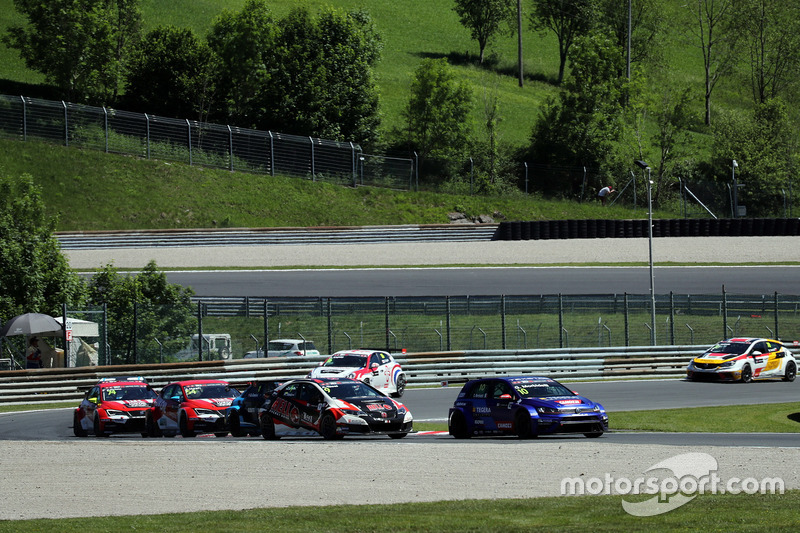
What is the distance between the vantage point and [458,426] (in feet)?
61.5

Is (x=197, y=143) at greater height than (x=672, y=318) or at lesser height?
greater

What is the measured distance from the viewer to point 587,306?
32812mm

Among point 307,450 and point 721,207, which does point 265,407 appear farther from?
point 721,207

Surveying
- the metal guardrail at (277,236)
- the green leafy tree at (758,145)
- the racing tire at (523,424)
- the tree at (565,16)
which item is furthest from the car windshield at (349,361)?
the tree at (565,16)

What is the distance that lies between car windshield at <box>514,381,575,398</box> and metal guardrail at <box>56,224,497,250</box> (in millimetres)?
33751

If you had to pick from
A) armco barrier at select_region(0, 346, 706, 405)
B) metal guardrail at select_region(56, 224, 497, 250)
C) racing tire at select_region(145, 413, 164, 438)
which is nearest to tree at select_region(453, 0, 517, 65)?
metal guardrail at select_region(56, 224, 497, 250)

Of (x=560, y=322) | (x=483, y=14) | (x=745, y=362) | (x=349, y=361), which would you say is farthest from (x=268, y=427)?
(x=483, y=14)

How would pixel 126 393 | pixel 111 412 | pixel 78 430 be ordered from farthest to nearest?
pixel 126 393, pixel 78 430, pixel 111 412

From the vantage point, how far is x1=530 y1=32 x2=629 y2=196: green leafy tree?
7081 centimetres

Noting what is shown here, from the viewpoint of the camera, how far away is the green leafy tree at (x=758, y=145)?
232ft

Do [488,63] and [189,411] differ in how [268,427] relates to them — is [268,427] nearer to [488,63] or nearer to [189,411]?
[189,411]

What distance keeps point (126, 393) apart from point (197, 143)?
3963 centimetres

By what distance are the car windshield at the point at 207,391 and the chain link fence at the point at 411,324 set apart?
27.0ft

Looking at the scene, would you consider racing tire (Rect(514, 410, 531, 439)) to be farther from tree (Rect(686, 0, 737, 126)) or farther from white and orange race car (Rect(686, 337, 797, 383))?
tree (Rect(686, 0, 737, 126))
